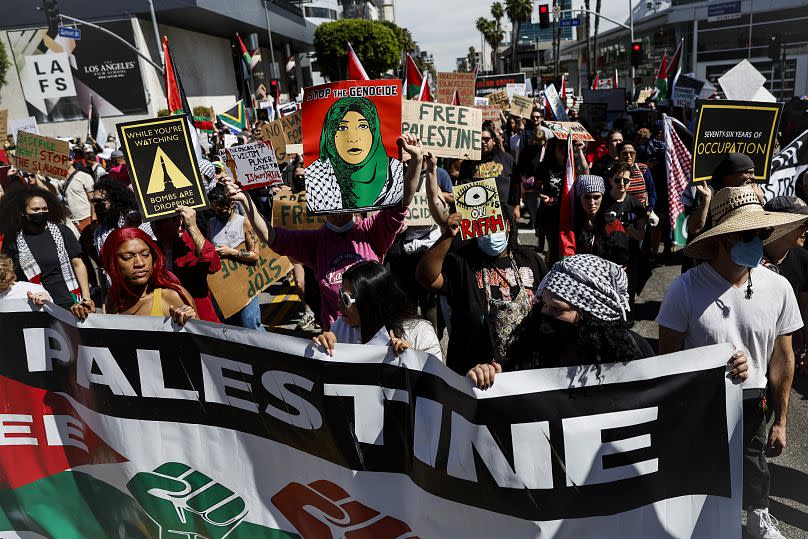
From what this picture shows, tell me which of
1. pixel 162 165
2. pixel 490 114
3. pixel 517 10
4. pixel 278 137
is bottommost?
pixel 162 165

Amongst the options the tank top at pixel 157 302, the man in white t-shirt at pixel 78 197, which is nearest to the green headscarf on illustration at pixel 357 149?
the tank top at pixel 157 302

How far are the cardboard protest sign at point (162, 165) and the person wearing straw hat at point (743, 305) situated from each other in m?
2.78

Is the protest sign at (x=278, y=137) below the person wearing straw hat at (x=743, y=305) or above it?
above

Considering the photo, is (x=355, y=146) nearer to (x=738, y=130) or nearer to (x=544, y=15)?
(x=738, y=130)

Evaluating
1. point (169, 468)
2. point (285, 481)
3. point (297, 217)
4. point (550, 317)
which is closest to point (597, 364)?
point (550, 317)

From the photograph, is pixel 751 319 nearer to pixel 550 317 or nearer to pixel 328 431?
pixel 550 317

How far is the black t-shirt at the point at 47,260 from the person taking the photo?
479 cm

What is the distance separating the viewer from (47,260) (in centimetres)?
481

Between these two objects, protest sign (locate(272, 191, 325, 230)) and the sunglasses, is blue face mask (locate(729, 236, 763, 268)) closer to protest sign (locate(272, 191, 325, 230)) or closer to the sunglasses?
the sunglasses

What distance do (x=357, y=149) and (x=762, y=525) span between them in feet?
8.89

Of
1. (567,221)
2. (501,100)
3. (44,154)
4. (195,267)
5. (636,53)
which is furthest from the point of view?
(636,53)

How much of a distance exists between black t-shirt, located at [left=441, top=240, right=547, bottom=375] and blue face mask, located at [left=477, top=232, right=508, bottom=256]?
0.05 meters

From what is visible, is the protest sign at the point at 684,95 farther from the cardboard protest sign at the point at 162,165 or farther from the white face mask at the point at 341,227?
the cardboard protest sign at the point at 162,165

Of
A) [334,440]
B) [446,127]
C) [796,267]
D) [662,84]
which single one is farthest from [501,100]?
[334,440]
